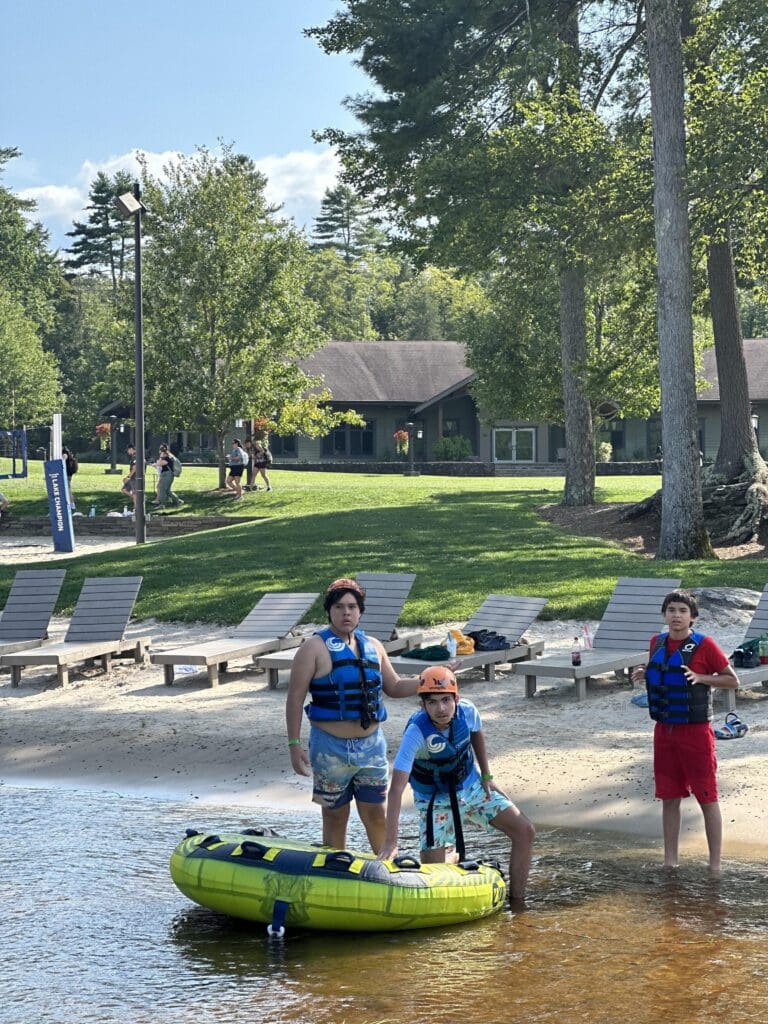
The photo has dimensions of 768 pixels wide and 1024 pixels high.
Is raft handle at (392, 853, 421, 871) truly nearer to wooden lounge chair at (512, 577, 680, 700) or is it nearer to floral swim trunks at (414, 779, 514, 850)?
floral swim trunks at (414, 779, 514, 850)

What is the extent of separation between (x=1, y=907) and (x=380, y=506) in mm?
26032

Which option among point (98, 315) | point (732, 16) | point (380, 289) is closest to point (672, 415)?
point (732, 16)

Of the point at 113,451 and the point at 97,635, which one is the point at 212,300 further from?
the point at 97,635

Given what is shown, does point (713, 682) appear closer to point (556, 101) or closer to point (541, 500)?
point (556, 101)

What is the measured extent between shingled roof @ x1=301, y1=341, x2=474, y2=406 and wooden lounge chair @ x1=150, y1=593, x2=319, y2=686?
141ft

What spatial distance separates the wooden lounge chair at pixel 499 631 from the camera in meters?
14.5

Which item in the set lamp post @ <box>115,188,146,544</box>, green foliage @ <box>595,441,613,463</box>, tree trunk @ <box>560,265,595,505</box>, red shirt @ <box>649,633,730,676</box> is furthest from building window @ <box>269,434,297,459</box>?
red shirt @ <box>649,633,730,676</box>

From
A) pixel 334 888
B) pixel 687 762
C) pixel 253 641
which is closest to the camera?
pixel 334 888

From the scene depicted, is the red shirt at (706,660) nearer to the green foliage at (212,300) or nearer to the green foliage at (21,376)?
the green foliage at (212,300)

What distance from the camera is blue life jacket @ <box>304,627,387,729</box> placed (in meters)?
8.03

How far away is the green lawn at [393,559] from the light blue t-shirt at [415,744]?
10.4 metres

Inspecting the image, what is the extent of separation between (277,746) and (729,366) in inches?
784

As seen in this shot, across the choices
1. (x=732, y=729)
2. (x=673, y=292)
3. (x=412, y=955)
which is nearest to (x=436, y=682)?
(x=412, y=955)

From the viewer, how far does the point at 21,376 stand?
61875 millimetres
